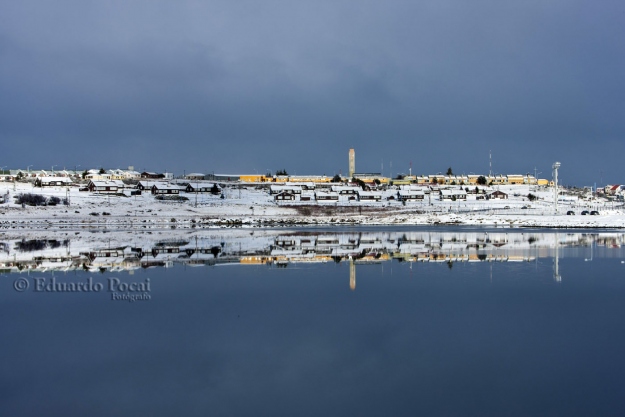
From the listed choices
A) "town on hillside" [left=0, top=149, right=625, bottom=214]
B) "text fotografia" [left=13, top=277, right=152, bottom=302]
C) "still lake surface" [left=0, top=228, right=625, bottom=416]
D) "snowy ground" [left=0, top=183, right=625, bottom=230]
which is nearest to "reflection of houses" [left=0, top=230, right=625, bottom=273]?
"still lake surface" [left=0, top=228, right=625, bottom=416]

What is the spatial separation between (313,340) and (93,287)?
10.1m

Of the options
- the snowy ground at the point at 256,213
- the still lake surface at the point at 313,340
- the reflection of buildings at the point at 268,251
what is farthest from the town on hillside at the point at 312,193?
the still lake surface at the point at 313,340

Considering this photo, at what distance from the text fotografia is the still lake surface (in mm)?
80

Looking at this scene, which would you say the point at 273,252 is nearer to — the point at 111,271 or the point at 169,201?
the point at 111,271

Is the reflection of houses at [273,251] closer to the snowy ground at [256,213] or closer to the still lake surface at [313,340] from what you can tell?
the still lake surface at [313,340]

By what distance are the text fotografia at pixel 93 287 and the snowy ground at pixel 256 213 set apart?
3540 cm

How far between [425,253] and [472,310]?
1474 cm

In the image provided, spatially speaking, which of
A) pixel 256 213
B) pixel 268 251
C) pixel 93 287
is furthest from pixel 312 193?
pixel 93 287

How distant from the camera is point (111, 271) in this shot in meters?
21.8

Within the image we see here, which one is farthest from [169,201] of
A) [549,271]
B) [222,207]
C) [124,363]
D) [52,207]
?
[124,363]

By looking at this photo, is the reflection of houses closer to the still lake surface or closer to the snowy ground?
the still lake surface

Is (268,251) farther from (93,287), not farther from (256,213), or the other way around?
(256,213)

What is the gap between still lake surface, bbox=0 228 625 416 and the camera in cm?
857

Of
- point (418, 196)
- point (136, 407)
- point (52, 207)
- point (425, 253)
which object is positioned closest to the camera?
point (136, 407)
